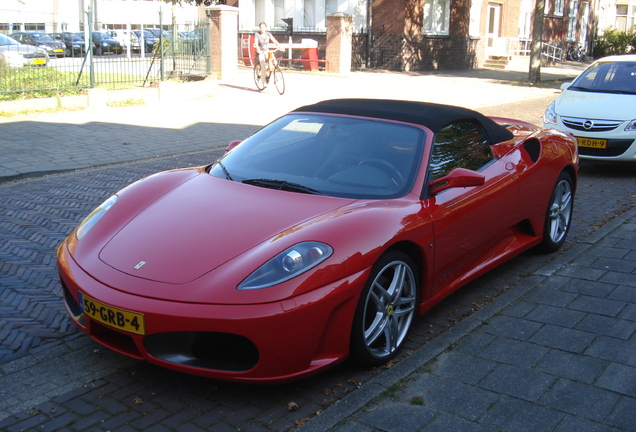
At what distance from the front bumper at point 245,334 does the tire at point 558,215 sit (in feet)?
9.39

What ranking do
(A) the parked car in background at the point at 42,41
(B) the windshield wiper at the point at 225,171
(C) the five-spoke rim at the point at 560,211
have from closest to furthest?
Result: (B) the windshield wiper at the point at 225,171 < (C) the five-spoke rim at the point at 560,211 < (A) the parked car in background at the point at 42,41

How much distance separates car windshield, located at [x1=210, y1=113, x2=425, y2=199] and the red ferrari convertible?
0.4 inches

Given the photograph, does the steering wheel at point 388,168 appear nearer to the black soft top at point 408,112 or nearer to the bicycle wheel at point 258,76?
the black soft top at point 408,112

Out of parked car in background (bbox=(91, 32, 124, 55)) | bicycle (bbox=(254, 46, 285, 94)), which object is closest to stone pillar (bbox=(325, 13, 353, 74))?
bicycle (bbox=(254, 46, 285, 94))

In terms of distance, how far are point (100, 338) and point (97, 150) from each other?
23.6ft

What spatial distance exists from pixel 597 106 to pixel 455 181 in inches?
239

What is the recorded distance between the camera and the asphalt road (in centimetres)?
332

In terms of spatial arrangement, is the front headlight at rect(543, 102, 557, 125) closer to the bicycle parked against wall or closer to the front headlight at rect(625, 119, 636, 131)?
the front headlight at rect(625, 119, 636, 131)

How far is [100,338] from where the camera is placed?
3.58 m

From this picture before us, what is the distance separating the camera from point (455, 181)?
4234mm

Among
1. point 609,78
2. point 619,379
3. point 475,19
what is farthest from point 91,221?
point 475,19

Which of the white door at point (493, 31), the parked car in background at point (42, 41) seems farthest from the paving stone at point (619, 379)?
the white door at point (493, 31)

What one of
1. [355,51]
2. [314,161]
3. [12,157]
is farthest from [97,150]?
[355,51]

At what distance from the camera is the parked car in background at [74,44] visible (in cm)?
1414
